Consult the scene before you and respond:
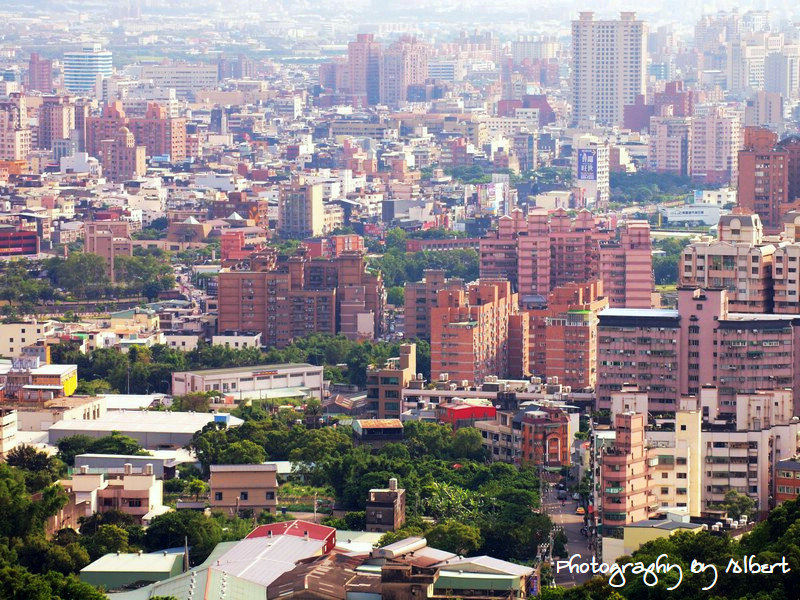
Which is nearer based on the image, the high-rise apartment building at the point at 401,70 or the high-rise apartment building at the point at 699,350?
the high-rise apartment building at the point at 699,350

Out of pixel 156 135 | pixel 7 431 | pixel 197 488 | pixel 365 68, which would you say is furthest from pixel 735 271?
pixel 365 68

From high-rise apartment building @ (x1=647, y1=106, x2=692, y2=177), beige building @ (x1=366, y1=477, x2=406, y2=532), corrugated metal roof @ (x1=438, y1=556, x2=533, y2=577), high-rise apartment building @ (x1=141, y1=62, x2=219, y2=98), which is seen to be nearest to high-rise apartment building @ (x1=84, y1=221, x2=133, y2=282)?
beige building @ (x1=366, y1=477, x2=406, y2=532)

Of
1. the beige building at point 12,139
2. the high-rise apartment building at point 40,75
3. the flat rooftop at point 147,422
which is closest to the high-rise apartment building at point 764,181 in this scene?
the flat rooftop at point 147,422

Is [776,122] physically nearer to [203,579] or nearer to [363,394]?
[363,394]

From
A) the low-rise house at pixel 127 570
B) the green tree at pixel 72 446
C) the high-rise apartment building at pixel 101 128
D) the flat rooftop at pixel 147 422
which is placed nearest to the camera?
the low-rise house at pixel 127 570

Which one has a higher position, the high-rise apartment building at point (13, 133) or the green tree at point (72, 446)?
the high-rise apartment building at point (13, 133)

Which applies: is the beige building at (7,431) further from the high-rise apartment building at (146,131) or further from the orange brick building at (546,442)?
the high-rise apartment building at (146,131)

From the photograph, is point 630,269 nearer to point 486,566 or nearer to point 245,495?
point 245,495
